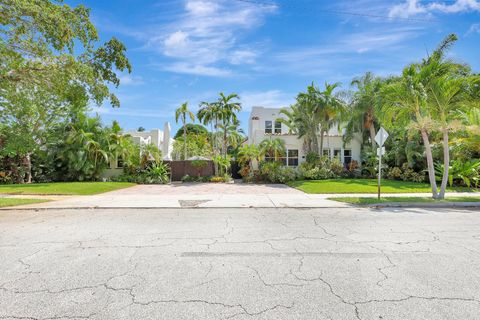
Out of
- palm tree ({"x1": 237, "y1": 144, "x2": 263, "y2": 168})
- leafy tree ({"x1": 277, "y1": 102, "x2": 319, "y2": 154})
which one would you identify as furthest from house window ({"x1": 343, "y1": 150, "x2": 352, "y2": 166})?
palm tree ({"x1": 237, "y1": 144, "x2": 263, "y2": 168})

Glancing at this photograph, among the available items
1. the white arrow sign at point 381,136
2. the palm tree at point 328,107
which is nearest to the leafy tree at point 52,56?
A: the white arrow sign at point 381,136

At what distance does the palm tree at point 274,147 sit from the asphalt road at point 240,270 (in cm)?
1459

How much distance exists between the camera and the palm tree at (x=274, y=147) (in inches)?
868

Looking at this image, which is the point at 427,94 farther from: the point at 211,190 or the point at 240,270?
the point at 240,270

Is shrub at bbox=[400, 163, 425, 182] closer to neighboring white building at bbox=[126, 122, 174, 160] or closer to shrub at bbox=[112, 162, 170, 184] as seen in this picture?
shrub at bbox=[112, 162, 170, 184]

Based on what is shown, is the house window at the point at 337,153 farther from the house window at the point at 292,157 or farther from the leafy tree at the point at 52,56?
the leafy tree at the point at 52,56

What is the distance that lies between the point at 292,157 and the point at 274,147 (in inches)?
144

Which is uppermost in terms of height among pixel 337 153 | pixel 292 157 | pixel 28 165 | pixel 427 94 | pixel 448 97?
pixel 427 94

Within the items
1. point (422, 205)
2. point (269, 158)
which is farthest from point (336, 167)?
point (422, 205)

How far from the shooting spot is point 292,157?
25.2 m

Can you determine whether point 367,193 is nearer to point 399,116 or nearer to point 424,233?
point 399,116

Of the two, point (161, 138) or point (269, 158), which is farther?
point (161, 138)

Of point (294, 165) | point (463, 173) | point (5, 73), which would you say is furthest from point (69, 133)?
point (463, 173)

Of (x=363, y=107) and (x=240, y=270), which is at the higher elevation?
(x=363, y=107)
